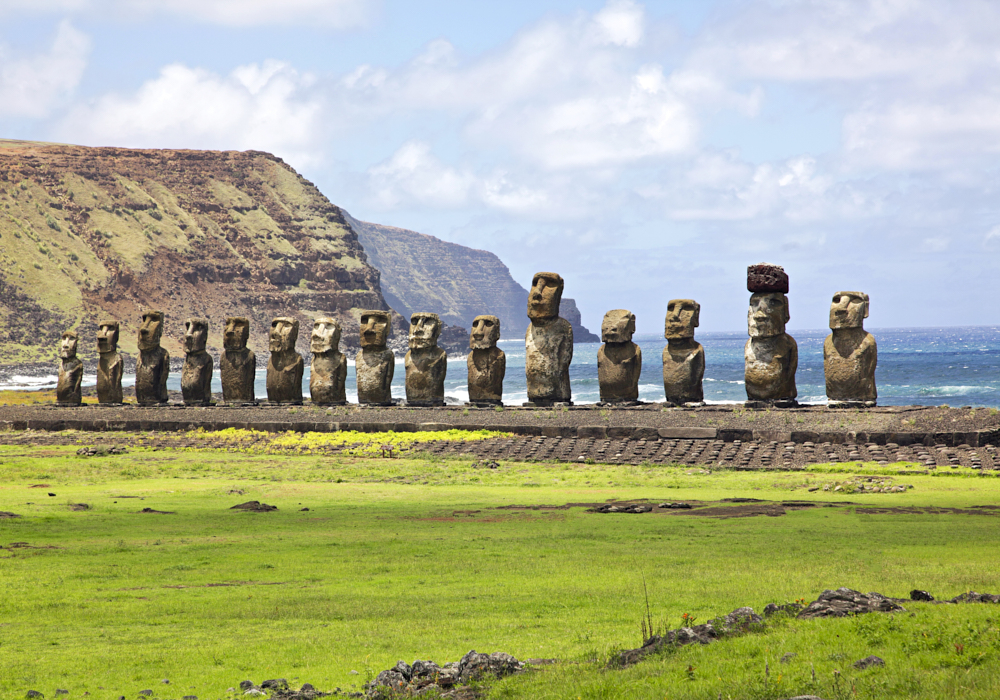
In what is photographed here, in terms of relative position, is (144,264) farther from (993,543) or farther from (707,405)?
(993,543)

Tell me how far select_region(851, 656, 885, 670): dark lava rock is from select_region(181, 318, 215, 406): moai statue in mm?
26284

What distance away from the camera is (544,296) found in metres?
25.5

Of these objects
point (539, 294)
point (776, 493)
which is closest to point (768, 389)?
point (539, 294)

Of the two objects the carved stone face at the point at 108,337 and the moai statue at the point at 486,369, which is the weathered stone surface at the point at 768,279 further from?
the carved stone face at the point at 108,337

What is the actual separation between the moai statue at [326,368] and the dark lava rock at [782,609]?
22.1 metres

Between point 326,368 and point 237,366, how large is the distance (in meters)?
3.19

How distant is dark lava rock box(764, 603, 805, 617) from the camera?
259 inches

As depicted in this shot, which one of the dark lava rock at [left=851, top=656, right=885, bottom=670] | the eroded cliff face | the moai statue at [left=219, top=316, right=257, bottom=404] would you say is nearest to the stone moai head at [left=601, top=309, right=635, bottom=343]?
the moai statue at [left=219, top=316, right=257, bottom=404]

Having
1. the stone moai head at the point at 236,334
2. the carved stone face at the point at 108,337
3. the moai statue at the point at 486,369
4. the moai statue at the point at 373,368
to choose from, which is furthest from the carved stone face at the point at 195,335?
the moai statue at the point at 486,369

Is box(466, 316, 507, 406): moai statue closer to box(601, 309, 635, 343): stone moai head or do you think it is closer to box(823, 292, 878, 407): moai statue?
box(601, 309, 635, 343): stone moai head

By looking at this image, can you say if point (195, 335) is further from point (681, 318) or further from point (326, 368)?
point (681, 318)

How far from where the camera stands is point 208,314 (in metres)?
103

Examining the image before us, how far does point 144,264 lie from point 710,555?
3959 inches

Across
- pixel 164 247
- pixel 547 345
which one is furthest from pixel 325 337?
pixel 164 247
